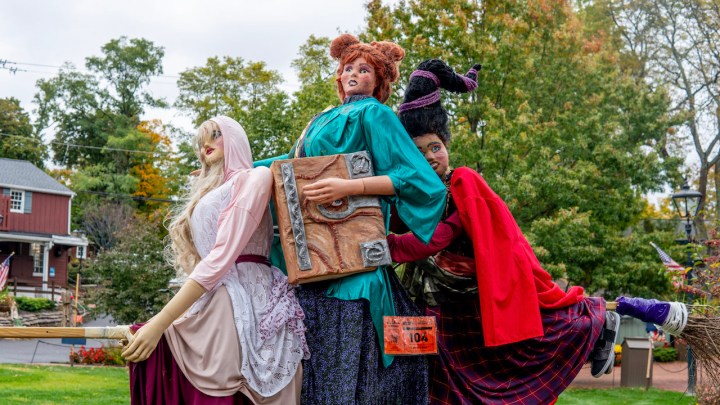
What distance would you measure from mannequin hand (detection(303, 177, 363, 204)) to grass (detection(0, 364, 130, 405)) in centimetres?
1054

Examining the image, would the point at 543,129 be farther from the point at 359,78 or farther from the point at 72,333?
the point at 72,333

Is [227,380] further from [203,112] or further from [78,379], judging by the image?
[203,112]

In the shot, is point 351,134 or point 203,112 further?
point 203,112

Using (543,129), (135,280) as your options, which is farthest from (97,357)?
(543,129)

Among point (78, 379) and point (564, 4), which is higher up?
point (564, 4)

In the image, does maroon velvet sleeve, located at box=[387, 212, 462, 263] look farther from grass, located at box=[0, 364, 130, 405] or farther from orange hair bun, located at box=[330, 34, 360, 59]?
grass, located at box=[0, 364, 130, 405]

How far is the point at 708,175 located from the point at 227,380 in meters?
35.3

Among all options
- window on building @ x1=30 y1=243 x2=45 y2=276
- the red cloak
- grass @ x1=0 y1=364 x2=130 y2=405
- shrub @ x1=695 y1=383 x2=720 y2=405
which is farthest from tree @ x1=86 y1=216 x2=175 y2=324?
window on building @ x1=30 y1=243 x2=45 y2=276

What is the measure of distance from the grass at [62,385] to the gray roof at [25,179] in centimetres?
2593

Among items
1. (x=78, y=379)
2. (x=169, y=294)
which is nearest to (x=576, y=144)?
(x=169, y=294)

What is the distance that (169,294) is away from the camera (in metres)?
20.3

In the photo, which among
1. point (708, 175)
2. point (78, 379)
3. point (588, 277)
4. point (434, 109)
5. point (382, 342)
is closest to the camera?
point (382, 342)

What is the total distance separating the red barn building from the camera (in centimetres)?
4269

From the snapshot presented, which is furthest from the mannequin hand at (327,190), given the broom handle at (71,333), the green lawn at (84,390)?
the green lawn at (84,390)
